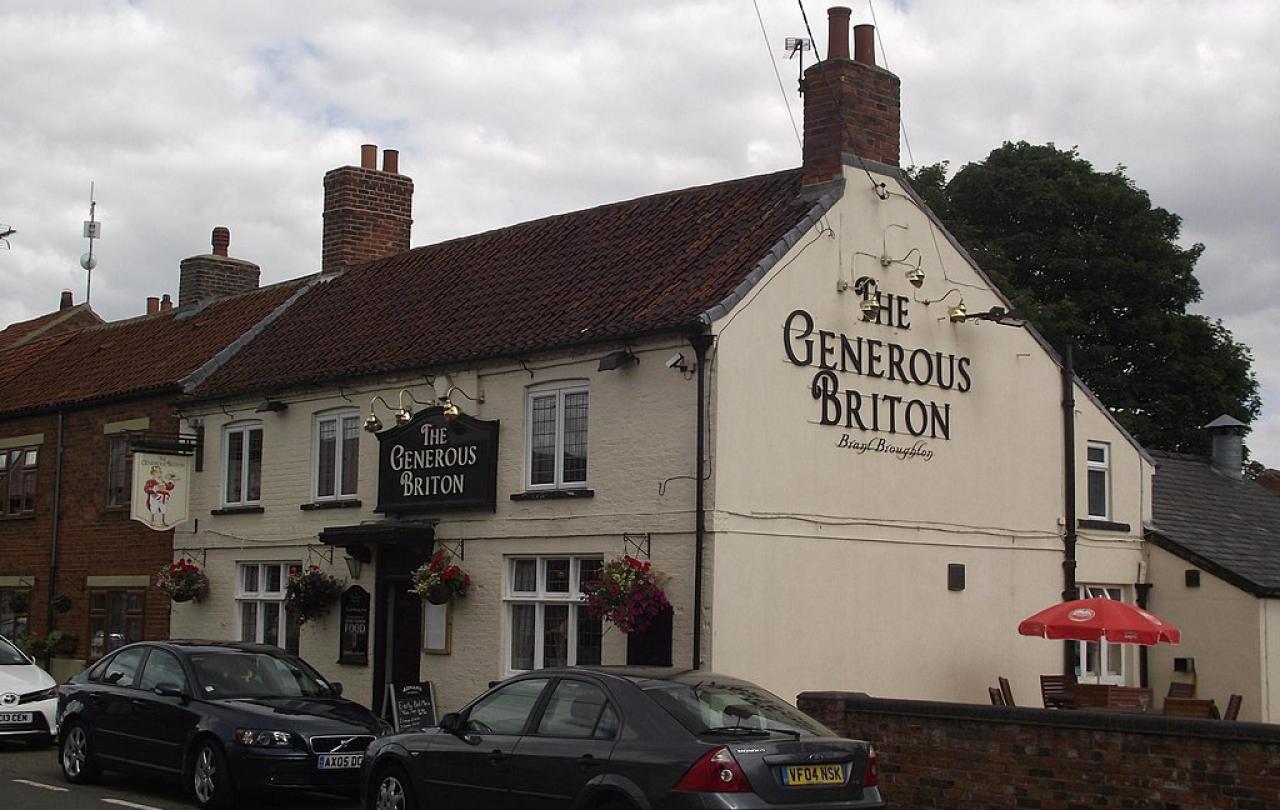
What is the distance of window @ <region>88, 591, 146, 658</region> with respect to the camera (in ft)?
83.6

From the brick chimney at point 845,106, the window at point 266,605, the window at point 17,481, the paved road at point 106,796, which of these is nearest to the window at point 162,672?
the paved road at point 106,796

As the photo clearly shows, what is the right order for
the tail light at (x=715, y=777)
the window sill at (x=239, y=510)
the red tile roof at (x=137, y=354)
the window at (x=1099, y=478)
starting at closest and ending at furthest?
the tail light at (x=715, y=777) < the window at (x=1099, y=478) < the window sill at (x=239, y=510) < the red tile roof at (x=137, y=354)

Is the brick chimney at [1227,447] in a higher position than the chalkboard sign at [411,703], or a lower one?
higher

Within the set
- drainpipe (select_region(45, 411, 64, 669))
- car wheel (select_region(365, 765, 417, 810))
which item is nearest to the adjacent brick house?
drainpipe (select_region(45, 411, 64, 669))

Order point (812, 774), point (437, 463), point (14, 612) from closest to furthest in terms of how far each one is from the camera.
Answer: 1. point (812, 774)
2. point (437, 463)
3. point (14, 612)

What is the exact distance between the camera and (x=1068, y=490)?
2100 cm

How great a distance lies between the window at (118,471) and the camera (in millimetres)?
26156

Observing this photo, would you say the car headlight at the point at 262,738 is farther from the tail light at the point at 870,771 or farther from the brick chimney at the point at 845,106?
the brick chimney at the point at 845,106

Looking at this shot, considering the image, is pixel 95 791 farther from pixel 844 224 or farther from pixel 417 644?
pixel 844 224

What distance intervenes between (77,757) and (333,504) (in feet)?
21.1

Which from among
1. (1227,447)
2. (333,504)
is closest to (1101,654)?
(1227,447)

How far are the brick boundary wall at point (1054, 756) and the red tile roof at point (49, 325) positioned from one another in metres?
26.8

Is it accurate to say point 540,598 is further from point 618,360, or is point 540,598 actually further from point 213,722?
point 213,722

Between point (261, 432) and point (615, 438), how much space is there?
791 cm
